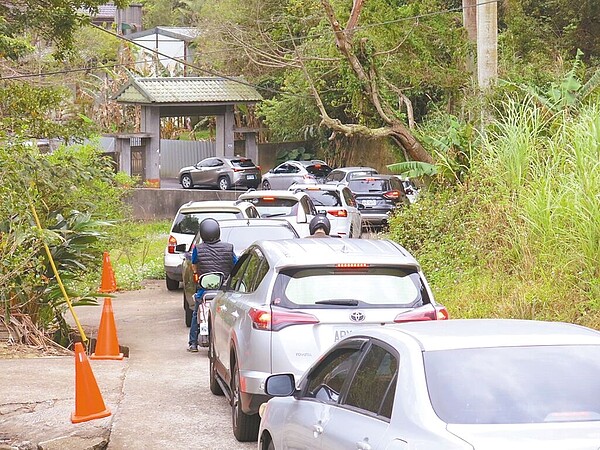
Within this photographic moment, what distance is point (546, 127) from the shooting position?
16.4 metres

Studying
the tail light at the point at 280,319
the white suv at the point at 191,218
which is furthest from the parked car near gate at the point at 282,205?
the tail light at the point at 280,319

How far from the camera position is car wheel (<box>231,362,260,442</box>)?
868 centimetres

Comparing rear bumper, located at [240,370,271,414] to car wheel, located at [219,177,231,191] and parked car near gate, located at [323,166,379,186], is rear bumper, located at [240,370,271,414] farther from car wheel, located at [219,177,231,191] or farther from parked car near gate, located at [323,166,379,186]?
car wheel, located at [219,177,231,191]

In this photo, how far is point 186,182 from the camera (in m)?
51.6

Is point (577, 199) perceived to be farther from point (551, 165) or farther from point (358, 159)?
point (358, 159)

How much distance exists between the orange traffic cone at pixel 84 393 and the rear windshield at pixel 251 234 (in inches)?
243

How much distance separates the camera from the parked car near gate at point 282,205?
2127 centimetres

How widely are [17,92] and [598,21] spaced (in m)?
22.1

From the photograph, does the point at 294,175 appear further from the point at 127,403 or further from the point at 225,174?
the point at 127,403

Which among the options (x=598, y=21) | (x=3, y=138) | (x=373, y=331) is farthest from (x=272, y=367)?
(x=598, y=21)

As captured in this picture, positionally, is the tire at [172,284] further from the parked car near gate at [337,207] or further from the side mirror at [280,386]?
the side mirror at [280,386]

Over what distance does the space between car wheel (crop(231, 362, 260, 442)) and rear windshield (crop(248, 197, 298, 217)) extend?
12.5 m

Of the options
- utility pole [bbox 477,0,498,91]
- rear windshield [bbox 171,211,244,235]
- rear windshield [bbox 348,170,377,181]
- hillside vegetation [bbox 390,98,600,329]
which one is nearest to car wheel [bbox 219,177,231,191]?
rear windshield [bbox 348,170,377,181]

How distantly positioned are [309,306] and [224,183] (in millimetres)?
41457
